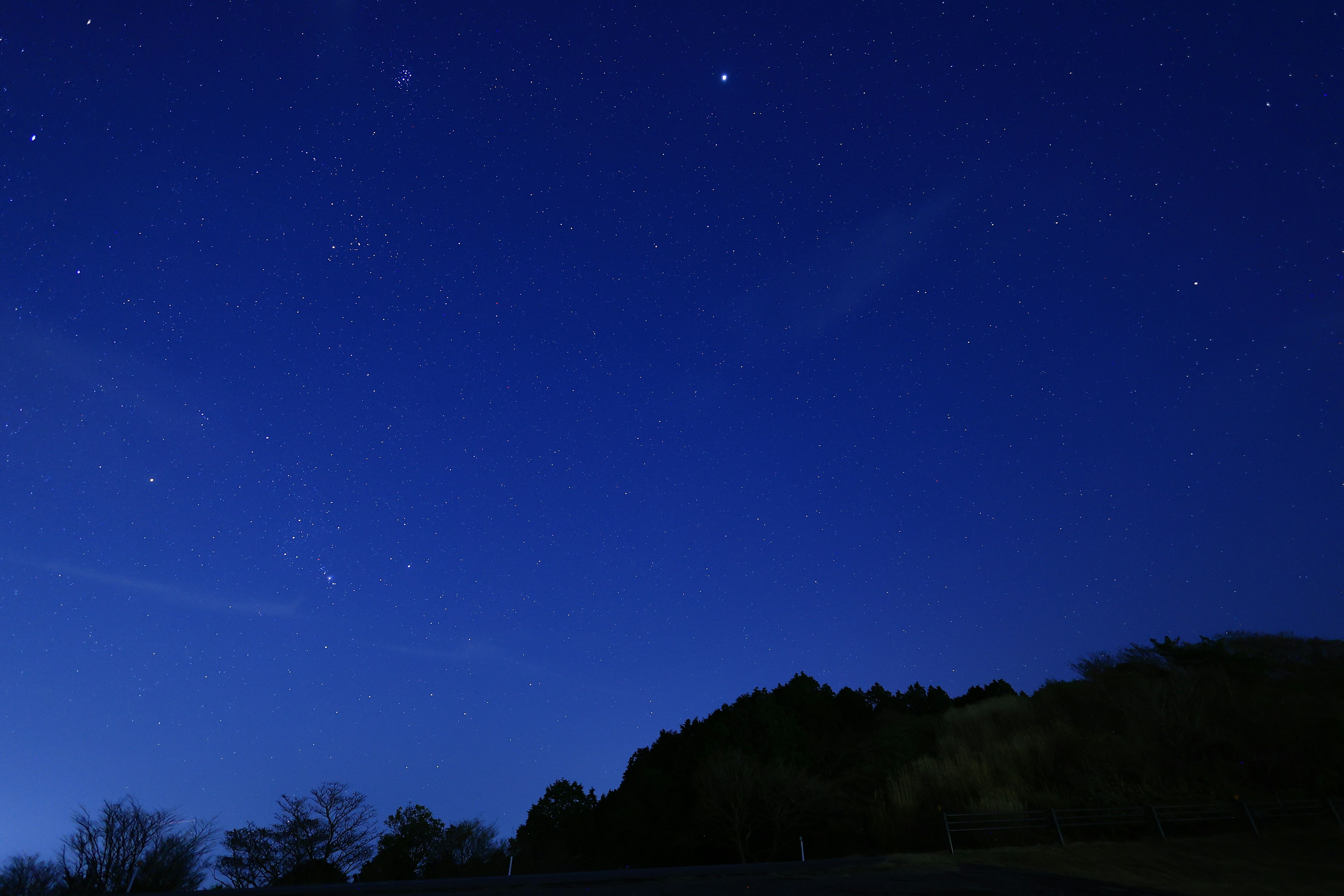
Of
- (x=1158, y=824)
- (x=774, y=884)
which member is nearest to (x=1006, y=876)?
(x=774, y=884)

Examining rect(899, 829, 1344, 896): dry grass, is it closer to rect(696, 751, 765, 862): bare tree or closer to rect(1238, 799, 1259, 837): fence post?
rect(1238, 799, 1259, 837): fence post

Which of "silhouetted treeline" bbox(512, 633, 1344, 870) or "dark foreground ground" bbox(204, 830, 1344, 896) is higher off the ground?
"silhouetted treeline" bbox(512, 633, 1344, 870)

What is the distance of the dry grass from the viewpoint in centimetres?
1456

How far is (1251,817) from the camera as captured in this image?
1952 cm

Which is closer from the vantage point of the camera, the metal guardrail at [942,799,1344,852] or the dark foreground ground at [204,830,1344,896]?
the dark foreground ground at [204,830,1344,896]

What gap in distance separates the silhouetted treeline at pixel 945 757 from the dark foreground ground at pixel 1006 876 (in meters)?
3.13

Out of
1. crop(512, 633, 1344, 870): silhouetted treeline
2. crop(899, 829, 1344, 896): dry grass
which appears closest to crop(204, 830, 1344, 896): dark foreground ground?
crop(899, 829, 1344, 896): dry grass

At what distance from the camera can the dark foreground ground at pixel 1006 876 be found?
11953 mm

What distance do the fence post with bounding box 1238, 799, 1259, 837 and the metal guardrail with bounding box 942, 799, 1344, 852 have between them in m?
0.02

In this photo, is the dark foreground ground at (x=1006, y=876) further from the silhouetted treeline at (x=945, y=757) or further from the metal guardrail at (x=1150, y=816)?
the silhouetted treeline at (x=945, y=757)

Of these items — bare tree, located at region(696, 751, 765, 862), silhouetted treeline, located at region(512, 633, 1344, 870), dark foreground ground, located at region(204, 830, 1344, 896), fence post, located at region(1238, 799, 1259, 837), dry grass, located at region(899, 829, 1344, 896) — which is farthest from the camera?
bare tree, located at region(696, 751, 765, 862)

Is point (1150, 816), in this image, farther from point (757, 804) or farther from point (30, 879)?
point (30, 879)

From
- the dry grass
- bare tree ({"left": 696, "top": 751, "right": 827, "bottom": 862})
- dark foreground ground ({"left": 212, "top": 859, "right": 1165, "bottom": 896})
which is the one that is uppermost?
bare tree ({"left": 696, "top": 751, "right": 827, "bottom": 862})

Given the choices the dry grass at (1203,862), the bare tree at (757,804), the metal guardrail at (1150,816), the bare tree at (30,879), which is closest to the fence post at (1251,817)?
the metal guardrail at (1150,816)
